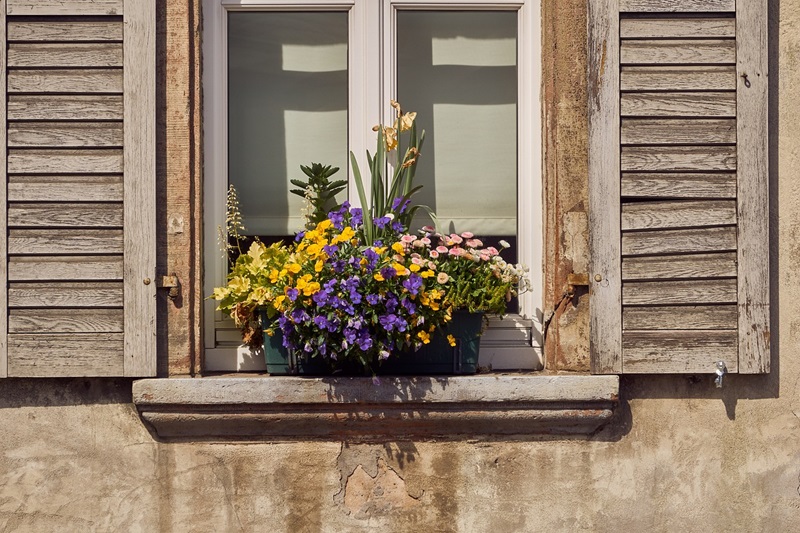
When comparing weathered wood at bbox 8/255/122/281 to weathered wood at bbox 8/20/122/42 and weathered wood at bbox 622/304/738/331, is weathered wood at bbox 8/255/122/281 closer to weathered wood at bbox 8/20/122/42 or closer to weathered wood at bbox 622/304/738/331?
weathered wood at bbox 8/20/122/42

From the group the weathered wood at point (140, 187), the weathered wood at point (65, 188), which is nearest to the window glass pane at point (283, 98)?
the weathered wood at point (140, 187)

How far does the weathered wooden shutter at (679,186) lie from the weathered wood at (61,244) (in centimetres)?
172

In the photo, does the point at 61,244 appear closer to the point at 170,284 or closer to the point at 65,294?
the point at 65,294

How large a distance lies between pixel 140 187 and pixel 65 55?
1.77 ft

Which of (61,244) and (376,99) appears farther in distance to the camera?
(376,99)

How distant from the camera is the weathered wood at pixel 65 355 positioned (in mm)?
3770

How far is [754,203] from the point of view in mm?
3793

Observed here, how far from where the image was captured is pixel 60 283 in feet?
12.4

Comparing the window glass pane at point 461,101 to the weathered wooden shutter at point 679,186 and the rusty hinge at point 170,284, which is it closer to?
the weathered wooden shutter at point 679,186

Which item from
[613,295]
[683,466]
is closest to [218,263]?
[613,295]

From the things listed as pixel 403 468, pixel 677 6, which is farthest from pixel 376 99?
pixel 403 468

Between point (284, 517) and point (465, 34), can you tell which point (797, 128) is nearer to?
point (465, 34)

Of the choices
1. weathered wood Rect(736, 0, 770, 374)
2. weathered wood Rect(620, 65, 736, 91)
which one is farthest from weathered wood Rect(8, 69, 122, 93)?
weathered wood Rect(736, 0, 770, 374)

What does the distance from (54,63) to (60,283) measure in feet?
2.54
